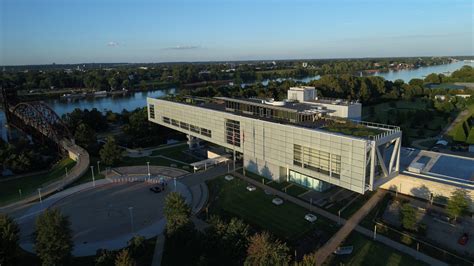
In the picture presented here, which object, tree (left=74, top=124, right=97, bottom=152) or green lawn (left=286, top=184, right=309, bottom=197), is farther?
tree (left=74, top=124, right=97, bottom=152)

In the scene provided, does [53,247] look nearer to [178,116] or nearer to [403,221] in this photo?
[403,221]

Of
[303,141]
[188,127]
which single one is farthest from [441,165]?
[188,127]

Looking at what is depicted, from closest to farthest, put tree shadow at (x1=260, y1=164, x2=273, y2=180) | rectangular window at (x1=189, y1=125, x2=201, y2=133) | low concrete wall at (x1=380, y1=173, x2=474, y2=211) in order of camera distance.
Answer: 1. low concrete wall at (x1=380, y1=173, x2=474, y2=211)
2. tree shadow at (x1=260, y1=164, x2=273, y2=180)
3. rectangular window at (x1=189, y1=125, x2=201, y2=133)

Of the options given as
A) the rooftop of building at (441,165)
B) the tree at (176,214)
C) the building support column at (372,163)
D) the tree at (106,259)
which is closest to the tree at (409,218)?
the building support column at (372,163)

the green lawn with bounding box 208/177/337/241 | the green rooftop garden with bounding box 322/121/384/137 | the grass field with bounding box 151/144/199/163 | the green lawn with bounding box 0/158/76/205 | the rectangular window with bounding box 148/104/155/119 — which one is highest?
the green rooftop garden with bounding box 322/121/384/137

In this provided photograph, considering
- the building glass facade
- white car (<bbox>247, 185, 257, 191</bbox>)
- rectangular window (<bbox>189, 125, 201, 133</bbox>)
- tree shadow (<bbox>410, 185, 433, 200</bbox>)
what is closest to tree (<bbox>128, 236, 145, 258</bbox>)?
white car (<bbox>247, 185, 257, 191</bbox>)

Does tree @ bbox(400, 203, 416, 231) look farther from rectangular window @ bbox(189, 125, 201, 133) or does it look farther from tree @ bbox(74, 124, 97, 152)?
tree @ bbox(74, 124, 97, 152)
